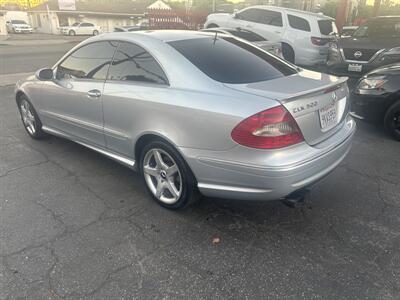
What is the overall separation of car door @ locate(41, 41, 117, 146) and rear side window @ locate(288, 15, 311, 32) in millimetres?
7321

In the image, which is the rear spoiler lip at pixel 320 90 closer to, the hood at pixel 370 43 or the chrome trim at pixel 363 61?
the chrome trim at pixel 363 61

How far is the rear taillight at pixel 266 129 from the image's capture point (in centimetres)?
241

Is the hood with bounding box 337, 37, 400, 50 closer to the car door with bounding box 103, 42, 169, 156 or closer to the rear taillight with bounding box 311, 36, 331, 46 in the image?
the rear taillight with bounding box 311, 36, 331, 46

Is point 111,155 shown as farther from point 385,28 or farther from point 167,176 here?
point 385,28

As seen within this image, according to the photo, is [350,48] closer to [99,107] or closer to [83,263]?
[99,107]

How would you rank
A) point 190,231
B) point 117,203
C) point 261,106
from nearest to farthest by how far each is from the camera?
point 261,106 < point 190,231 < point 117,203

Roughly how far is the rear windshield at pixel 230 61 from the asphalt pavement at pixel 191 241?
1.21 meters

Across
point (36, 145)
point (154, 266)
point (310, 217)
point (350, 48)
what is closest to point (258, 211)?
point (310, 217)

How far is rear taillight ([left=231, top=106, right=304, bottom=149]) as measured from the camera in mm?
2410

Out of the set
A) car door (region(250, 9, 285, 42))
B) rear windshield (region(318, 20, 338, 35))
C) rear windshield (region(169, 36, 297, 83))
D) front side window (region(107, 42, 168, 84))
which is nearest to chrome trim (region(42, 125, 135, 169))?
front side window (region(107, 42, 168, 84))

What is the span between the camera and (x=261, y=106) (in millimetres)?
2432

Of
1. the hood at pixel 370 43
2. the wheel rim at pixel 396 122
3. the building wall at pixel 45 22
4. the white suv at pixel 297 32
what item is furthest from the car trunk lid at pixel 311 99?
the building wall at pixel 45 22

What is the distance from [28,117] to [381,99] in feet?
16.3

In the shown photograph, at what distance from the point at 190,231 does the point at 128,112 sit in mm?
1220
